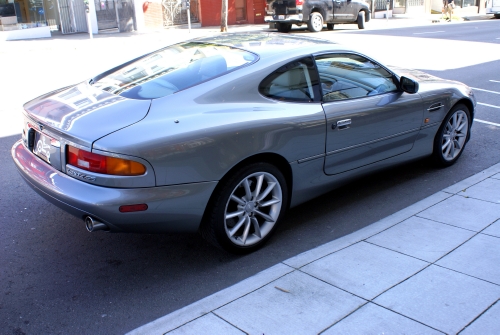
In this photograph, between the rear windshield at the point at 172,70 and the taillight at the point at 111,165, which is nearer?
the taillight at the point at 111,165

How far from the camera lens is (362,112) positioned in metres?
4.60

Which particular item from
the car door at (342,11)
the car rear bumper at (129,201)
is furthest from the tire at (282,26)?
the car rear bumper at (129,201)

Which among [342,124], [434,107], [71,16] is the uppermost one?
[71,16]

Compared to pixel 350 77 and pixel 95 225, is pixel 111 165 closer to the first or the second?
pixel 95 225

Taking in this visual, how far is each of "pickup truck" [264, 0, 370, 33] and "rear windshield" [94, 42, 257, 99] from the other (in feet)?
65.2

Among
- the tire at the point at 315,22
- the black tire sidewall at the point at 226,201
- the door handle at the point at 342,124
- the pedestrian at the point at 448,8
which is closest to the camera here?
the black tire sidewall at the point at 226,201

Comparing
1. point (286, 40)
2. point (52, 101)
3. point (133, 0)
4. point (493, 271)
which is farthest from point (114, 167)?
point (133, 0)

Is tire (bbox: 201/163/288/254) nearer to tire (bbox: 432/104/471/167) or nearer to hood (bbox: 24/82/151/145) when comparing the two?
hood (bbox: 24/82/151/145)

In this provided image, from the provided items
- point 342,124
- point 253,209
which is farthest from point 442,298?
point 342,124

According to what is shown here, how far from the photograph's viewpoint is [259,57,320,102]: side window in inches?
164

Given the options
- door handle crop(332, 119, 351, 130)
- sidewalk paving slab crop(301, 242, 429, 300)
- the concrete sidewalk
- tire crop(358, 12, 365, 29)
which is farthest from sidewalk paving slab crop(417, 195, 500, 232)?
tire crop(358, 12, 365, 29)

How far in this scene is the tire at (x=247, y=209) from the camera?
148 inches

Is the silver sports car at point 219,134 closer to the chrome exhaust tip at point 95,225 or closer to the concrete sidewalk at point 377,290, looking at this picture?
the chrome exhaust tip at point 95,225

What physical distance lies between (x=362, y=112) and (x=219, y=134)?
4.99 feet
